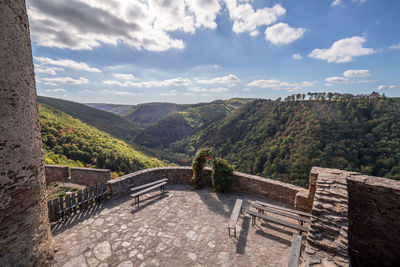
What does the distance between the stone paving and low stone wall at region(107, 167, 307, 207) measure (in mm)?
818

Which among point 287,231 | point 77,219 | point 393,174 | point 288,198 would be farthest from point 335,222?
point 393,174

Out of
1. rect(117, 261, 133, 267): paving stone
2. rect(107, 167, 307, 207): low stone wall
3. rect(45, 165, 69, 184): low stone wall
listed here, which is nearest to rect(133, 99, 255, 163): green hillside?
rect(45, 165, 69, 184): low stone wall

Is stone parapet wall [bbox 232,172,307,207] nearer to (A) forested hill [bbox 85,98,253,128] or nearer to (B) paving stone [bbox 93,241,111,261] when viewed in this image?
(B) paving stone [bbox 93,241,111,261]

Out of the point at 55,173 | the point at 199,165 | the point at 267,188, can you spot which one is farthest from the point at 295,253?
the point at 55,173

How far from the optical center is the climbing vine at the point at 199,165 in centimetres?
704

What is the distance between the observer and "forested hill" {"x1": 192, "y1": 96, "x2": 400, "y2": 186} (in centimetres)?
3534

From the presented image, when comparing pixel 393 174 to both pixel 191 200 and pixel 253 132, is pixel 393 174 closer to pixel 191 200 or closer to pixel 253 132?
pixel 253 132

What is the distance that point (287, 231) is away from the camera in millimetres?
4438

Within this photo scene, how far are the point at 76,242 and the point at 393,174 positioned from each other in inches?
1817

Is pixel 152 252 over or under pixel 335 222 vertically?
under

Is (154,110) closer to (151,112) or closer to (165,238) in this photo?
(151,112)

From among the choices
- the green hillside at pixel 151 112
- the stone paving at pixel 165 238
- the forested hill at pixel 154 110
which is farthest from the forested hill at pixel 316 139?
the green hillside at pixel 151 112

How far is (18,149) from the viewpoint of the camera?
9.18ft

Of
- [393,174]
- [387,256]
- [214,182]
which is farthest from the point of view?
[393,174]
